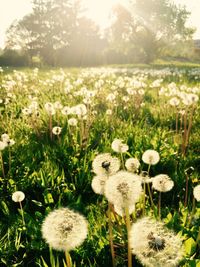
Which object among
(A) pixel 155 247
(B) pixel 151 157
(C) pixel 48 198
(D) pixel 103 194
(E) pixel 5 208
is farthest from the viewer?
(C) pixel 48 198

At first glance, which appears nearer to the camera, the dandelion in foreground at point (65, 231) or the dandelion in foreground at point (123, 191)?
the dandelion in foreground at point (65, 231)

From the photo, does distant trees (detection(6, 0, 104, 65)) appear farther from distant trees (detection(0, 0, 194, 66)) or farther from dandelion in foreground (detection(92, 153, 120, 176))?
dandelion in foreground (detection(92, 153, 120, 176))

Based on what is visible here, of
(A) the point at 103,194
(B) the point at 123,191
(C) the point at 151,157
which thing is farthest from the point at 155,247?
(C) the point at 151,157

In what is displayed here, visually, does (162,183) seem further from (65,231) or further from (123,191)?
(65,231)

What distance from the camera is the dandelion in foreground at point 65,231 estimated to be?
4.52ft

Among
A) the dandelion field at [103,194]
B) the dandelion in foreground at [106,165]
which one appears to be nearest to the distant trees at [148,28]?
the dandelion field at [103,194]

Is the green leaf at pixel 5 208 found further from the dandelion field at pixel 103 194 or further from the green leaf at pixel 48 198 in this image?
the green leaf at pixel 48 198

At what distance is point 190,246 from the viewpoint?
2.16 m

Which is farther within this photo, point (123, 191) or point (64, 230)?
point (123, 191)

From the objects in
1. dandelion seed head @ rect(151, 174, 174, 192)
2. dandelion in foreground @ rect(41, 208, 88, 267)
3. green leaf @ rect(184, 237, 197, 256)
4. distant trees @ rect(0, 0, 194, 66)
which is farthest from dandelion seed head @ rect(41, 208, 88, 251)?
distant trees @ rect(0, 0, 194, 66)

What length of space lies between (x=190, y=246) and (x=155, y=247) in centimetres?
96

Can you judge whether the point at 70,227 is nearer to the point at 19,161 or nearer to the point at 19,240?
the point at 19,240

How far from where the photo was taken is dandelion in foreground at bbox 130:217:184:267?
131cm

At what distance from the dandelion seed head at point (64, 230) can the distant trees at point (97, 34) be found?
42618mm
